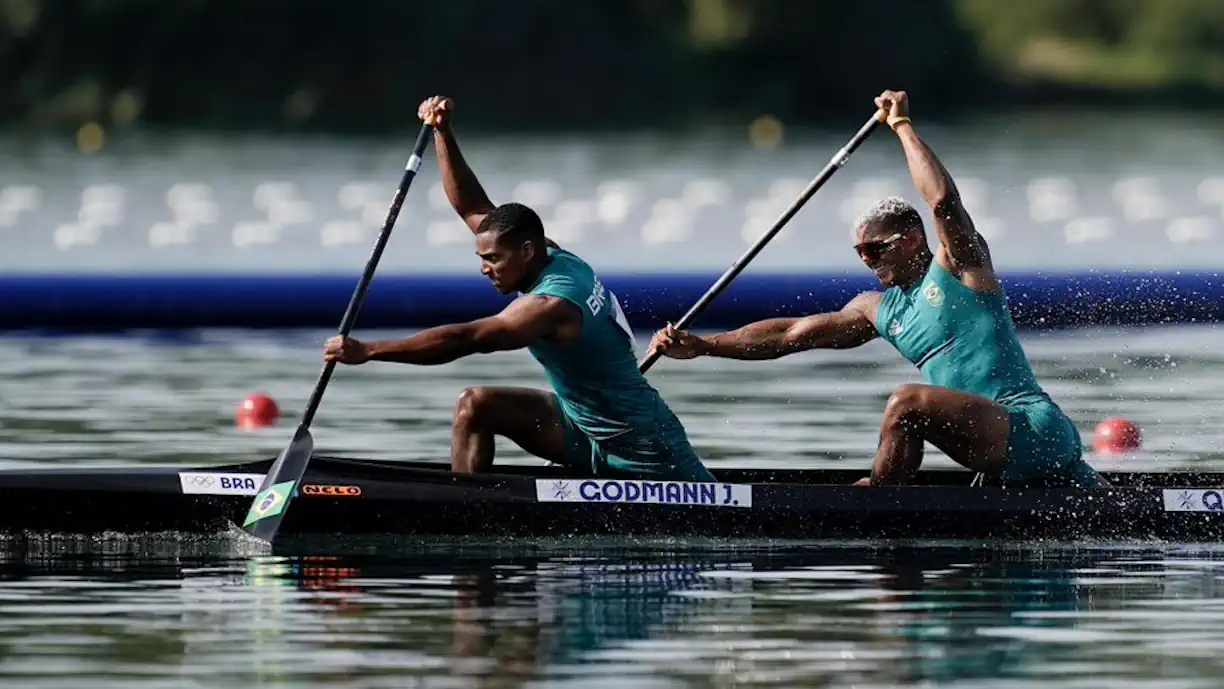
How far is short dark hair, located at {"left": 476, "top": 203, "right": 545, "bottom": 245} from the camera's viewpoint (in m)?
12.2

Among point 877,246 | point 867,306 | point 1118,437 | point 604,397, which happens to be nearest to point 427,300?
point 1118,437

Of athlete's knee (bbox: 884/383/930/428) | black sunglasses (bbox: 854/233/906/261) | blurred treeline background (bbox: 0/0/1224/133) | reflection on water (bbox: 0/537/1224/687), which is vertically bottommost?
reflection on water (bbox: 0/537/1224/687)

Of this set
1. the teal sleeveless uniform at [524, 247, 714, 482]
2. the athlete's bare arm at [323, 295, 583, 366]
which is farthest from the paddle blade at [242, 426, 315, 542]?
the teal sleeveless uniform at [524, 247, 714, 482]

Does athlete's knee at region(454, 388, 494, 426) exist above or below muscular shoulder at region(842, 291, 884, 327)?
below

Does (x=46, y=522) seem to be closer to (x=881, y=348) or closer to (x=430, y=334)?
(x=430, y=334)

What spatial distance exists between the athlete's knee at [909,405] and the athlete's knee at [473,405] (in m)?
1.70

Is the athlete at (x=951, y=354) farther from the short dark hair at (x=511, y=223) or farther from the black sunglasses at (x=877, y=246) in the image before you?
the short dark hair at (x=511, y=223)

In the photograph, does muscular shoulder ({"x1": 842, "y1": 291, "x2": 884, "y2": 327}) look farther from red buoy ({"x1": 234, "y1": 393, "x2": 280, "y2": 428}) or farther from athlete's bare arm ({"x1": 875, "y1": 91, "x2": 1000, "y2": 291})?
red buoy ({"x1": 234, "y1": 393, "x2": 280, "y2": 428})

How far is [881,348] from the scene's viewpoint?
2644cm

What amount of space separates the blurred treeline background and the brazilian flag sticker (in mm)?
43435

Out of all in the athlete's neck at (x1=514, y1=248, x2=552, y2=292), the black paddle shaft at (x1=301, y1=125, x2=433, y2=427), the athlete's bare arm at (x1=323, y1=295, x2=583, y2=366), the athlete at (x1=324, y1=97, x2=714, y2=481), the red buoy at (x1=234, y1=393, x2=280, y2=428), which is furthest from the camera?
the red buoy at (x1=234, y1=393, x2=280, y2=428)

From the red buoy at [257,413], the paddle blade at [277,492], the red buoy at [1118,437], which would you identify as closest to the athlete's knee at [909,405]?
the paddle blade at [277,492]

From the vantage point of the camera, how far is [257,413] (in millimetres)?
18891

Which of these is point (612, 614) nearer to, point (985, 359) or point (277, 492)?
point (277, 492)
